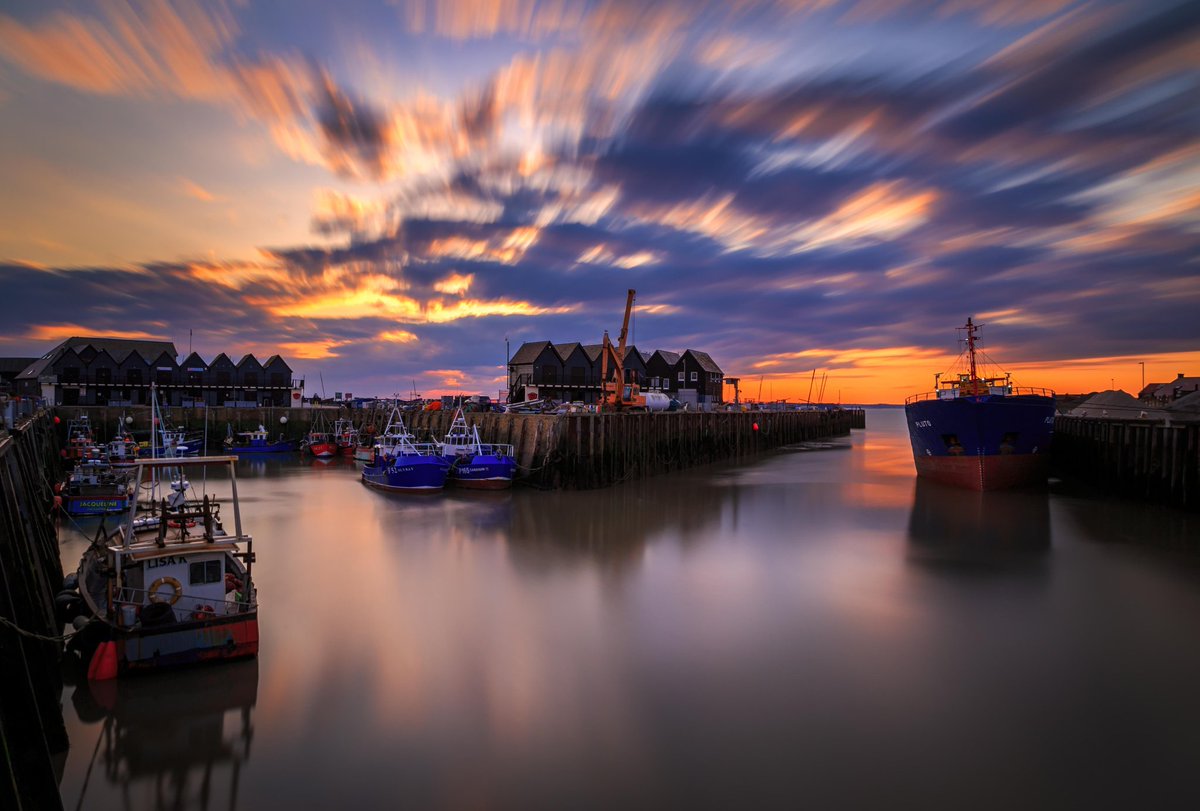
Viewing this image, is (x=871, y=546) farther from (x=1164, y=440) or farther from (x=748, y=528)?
(x=1164, y=440)

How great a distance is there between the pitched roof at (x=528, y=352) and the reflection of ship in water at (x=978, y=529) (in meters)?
43.9

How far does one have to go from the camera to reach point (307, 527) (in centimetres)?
2427

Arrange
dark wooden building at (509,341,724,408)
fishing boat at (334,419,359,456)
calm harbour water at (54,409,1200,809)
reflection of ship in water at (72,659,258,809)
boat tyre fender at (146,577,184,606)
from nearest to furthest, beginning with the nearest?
reflection of ship in water at (72,659,258,809) → calm harbour water at (54,409,1200,809) → boat tyre fender at (146,577,184,606) → fishing boat at (334,419,359,456) → dark wooden building at (509,341,724,408)

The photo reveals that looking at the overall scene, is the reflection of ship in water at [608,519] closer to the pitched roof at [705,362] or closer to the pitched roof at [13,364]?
the pitched roof at [705,362]

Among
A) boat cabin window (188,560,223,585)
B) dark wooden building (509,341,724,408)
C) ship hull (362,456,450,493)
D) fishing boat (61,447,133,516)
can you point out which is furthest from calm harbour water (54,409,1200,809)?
dark wooden building (509,341,724,408)

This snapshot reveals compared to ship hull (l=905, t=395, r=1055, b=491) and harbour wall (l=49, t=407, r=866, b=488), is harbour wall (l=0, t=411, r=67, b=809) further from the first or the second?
ship hull (l=905, t=395, r=1055, b=491)

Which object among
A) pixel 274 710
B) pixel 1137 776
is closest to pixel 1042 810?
pixel 1137 776

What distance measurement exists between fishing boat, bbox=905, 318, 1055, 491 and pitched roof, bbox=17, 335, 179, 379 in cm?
7874

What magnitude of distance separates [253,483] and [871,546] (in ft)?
117

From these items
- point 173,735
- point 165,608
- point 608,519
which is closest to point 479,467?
point 608,519

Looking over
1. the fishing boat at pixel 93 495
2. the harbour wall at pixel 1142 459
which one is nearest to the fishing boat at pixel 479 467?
the fishing boat at pixel 93 495

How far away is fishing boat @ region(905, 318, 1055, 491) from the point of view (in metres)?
30.6

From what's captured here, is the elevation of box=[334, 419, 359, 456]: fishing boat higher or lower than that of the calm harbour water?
higher

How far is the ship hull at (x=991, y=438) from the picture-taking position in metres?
30.5
